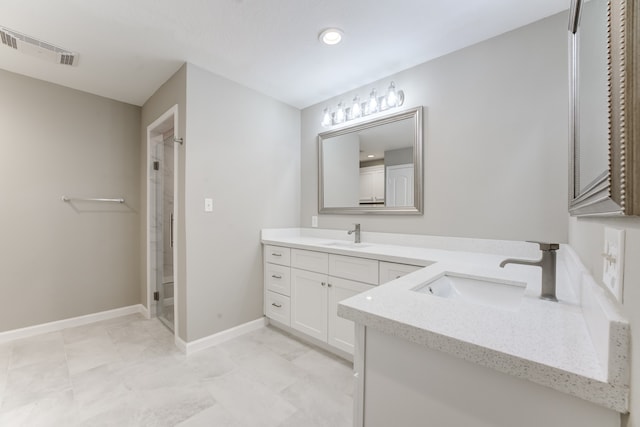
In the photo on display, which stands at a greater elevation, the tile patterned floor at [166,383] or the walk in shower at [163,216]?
the walk in shower at [163,216]

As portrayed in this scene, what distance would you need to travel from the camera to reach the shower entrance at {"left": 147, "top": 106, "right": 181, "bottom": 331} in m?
2.88

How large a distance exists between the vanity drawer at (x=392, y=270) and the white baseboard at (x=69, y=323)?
2.62m

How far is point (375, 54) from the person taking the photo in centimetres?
206

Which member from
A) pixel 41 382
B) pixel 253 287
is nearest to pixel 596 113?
pixel 253 287

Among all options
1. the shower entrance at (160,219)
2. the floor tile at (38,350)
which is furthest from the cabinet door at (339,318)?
the floor tile at (38,350)

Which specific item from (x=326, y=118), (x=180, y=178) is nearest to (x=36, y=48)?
(x=180, y=178)

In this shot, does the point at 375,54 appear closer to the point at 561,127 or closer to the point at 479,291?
the point at 561,127

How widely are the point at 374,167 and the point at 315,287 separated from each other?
1183 mm

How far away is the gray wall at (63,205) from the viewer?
2373mm

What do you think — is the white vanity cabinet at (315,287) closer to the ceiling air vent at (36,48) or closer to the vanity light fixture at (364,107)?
the vanity light fixture at (364,107)

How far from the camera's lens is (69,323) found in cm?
263

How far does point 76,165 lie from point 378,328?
335 centimetres

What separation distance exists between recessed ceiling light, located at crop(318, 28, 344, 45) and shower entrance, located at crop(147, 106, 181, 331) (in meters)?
1.89

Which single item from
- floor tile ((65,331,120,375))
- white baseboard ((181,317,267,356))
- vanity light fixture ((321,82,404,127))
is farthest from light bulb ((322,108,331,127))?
floor tile ((65,331,120,375))
